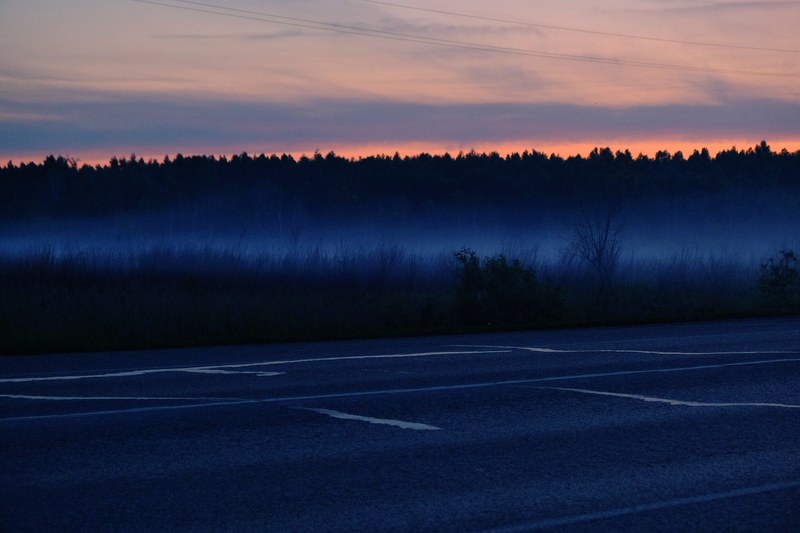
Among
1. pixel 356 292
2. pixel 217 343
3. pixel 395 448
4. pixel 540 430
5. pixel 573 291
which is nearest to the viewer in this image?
pixel 395 448

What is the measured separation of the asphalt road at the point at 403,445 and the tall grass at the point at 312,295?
568 centimetres

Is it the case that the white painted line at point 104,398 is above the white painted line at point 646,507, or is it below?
above

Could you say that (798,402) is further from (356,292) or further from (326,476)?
(356,292)

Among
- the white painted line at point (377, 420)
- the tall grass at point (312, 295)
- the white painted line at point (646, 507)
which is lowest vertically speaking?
the white painted line at point (646, 507)

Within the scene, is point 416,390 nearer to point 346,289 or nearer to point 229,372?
point 229,372

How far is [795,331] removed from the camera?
21.5 meters

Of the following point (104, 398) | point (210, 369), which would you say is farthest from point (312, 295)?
point (104, 398)

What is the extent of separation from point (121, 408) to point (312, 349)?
731cm

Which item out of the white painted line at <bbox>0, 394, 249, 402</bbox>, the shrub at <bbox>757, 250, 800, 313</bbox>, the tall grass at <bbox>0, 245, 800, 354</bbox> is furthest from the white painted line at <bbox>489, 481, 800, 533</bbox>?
the shrub at <bbox>757, 250, 800, 313</bbox>

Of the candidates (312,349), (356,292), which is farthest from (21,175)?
(312,349)

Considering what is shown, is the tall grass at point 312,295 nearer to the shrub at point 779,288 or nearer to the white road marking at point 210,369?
the shrub at point 779,288

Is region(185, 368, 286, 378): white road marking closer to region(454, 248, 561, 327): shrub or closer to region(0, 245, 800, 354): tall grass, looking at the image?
region(0, 245, 800, 354): tall grass

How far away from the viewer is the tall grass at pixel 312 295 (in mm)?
21328

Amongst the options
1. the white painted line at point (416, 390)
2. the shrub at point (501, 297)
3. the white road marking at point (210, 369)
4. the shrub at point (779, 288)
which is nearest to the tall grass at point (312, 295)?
the shrub at point (501, 297)
